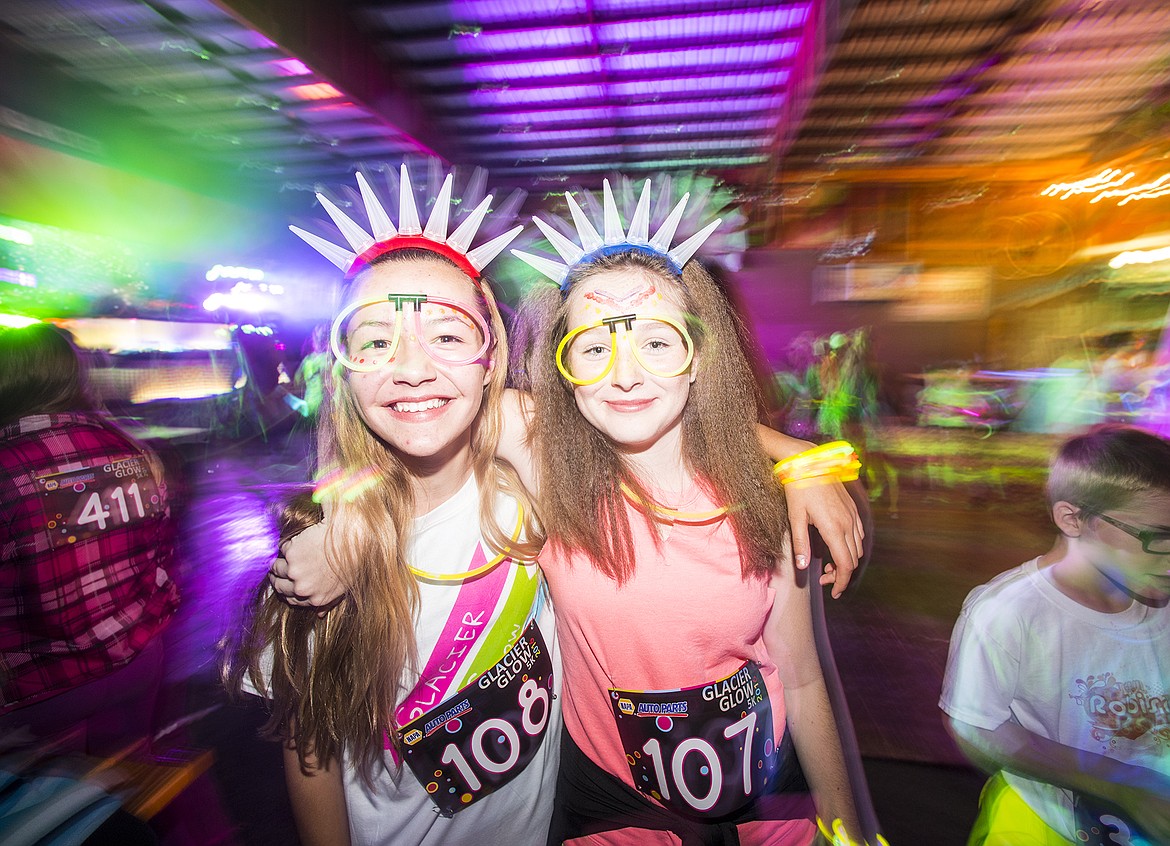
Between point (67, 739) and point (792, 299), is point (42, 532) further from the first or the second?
point (792, 299)

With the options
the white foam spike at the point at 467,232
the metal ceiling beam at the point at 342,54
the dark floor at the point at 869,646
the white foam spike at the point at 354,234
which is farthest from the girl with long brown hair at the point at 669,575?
the metal ceiling beam at the point at 342,54

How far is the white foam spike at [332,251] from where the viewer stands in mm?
1255

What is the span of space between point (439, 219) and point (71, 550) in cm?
193

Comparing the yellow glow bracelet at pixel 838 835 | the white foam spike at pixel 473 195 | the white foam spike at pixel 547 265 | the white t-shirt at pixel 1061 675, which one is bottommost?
the yellow glow bracelet at pixel 838 835

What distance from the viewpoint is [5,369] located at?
1712 mm

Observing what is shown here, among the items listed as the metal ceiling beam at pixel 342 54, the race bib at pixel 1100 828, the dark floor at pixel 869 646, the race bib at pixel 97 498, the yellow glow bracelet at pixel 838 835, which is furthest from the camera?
the dark floor at pixel 869 646

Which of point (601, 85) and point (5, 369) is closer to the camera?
point (5, 369)

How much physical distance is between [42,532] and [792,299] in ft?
23.8

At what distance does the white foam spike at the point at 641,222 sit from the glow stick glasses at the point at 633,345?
245 mm

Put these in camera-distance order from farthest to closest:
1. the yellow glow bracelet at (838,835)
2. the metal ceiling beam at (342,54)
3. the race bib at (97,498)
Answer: the race bib at (97,498)
the metal ceiling beam at (342,54)
the yellow glow bracelet at (838,835)

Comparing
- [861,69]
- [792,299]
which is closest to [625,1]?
[861,69]

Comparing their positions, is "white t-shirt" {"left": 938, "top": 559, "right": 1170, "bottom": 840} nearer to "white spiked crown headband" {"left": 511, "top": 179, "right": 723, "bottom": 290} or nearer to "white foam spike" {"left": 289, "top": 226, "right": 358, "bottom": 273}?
"white spiked crown headband" {"left": 511, "top": 179, "right": 723, "bottom": 290}

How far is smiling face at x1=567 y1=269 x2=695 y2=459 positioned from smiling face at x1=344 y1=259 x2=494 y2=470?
1.02ft

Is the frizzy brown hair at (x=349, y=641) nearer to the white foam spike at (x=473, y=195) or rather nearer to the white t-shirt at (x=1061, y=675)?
the white foam spike at (x=473, y=195)
